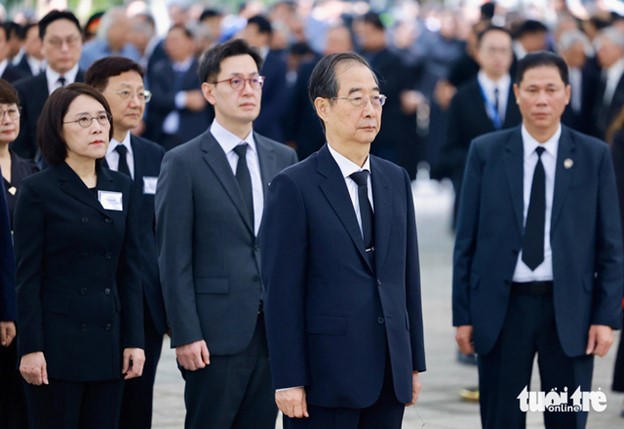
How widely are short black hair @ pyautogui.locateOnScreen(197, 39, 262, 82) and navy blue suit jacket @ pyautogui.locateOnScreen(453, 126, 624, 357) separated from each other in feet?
4.50

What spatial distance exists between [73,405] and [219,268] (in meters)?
0.92

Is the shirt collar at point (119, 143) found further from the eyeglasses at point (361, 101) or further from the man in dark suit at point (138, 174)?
the eyeglasses at point (361, 101)

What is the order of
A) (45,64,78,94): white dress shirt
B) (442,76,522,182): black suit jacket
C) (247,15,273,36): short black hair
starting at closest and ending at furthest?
(45,64,78,94): white dress shirt
(442,76,522,182): black suit jacket
(247,15,273,36): short black hair

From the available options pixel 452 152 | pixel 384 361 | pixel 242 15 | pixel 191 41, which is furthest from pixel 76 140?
pixel 242 15

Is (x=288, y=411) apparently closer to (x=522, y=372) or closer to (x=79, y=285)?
(x=79, y=285)

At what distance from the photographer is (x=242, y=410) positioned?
6719 millimetres

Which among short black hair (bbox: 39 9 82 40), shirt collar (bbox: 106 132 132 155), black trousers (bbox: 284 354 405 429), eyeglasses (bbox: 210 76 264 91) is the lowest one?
black trousers (bbox: 284 354 405 429)

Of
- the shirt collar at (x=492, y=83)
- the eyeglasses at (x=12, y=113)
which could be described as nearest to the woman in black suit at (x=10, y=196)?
the eyeglasses at (x=12, y=113)

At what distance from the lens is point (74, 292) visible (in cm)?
632

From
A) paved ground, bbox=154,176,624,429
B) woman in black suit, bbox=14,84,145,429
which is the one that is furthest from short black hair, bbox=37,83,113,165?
paved ground, bbox=154,176,624,429

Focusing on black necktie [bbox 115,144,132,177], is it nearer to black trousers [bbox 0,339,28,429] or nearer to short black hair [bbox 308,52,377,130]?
black trousers [bbox 0,339,28,429]

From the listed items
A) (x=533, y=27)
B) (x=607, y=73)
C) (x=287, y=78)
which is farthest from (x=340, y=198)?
(x=287, y=78)

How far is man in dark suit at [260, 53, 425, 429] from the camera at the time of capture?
5457 millimetres

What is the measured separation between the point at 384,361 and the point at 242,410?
1.40 metres
